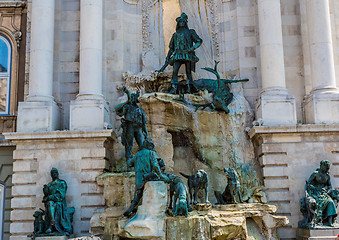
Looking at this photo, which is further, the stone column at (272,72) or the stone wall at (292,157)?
the stone column at (272,72)

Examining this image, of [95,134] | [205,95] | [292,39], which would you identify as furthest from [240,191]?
[292,39]

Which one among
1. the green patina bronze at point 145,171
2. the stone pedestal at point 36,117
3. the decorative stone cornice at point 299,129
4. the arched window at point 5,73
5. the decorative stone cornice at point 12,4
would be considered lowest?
the green patina bronze at point 145,171

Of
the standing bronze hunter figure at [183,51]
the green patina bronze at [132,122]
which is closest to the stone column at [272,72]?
the standing bronze hunter figure at [183,51]

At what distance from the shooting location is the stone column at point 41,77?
1584cm

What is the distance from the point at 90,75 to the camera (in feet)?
54.2

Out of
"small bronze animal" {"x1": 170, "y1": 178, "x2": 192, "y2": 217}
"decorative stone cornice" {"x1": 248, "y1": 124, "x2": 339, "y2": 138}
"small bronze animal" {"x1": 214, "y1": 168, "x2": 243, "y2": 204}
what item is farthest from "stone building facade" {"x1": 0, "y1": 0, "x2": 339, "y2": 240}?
"small bronze animal" {"x1": 170, "y1": 178, "x2": 192, "y2": 217}

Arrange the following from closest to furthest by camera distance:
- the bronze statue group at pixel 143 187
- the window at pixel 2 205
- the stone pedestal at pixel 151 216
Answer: the stone pedestal at pixel 151 216 → the bronze statue group at pixel 143 187 → the window at pixel 2 205

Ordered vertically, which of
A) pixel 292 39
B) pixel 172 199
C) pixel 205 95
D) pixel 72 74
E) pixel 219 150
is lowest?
pixel 172 199

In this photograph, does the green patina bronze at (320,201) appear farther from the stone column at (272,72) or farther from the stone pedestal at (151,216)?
the stone pedestal at (151,216)

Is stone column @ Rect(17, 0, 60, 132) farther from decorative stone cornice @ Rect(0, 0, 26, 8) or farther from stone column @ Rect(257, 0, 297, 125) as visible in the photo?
stone column @ Rect(257, 0, 297, 125)

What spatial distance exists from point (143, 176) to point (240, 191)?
3.37 m

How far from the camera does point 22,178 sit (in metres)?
15.3

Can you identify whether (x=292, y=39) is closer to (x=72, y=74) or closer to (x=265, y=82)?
(x=265, y=82)

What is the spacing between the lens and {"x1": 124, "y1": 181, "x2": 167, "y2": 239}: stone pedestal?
36.9 ft
